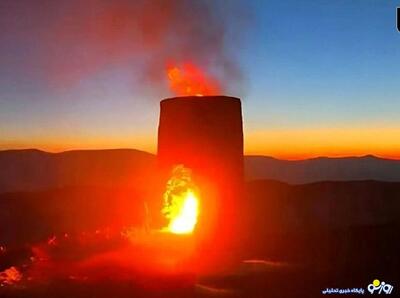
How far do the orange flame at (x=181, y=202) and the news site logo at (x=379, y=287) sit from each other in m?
5.44

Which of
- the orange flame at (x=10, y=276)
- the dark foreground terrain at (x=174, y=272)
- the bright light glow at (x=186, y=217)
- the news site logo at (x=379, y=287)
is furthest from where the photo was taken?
the bright light glow at (x=186, y=217)

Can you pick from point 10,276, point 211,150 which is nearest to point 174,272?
point 10,276

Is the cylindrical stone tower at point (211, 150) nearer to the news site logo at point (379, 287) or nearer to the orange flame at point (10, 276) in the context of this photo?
the orange flame at point (10, 276)

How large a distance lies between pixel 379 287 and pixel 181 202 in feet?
19.3

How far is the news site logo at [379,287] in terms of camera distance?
32.1ft

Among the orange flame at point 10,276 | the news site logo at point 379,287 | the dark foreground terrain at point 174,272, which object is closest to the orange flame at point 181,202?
the dark foreground terrain at point 174,272

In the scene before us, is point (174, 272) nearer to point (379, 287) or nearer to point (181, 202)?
point (181, 202)

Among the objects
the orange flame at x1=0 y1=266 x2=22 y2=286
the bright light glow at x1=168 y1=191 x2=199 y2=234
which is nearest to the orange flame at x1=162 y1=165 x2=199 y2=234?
the bright light glow at x1=168 y1=191 x2=199 y2=234

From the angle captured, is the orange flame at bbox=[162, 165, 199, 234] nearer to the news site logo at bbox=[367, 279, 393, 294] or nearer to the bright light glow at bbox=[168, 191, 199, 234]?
the bright light glow at bbox=[168, 191, 199, 234]

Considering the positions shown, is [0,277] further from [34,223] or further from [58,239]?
[34,223]

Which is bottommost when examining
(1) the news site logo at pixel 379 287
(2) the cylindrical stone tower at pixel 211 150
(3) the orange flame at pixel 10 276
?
(3) the orange flame at pixel 10 276

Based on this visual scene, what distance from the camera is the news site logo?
9.77m

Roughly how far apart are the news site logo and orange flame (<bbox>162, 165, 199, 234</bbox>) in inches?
214

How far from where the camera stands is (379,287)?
32.2 ft
